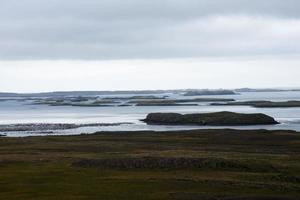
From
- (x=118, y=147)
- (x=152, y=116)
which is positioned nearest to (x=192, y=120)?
(x=152, y=116)

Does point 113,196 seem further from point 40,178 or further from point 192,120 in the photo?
point 192,120

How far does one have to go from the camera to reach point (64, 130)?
114 meters

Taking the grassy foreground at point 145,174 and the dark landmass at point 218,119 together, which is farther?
the dark landmass at point 218,119

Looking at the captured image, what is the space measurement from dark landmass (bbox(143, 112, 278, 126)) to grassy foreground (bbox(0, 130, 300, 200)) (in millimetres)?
55700

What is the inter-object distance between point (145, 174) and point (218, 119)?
291ft

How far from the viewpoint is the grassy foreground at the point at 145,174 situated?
3525cm

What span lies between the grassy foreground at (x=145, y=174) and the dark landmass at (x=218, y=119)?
55700mm

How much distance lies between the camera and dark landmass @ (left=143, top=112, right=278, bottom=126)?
12669cm

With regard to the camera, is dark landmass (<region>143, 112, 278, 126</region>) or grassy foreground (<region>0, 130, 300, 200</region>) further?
dark landmass (<region>143, 112, 278, 126</region>)

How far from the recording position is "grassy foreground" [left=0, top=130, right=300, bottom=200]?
3525cm

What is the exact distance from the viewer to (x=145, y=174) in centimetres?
4353

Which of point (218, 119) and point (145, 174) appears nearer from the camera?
point (145, 174)

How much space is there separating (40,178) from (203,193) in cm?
1262

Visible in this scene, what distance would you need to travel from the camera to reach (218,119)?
13075cm
